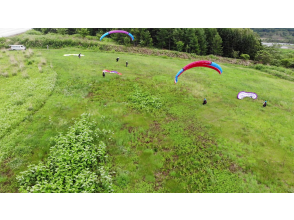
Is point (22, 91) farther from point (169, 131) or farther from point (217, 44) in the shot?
point (217, 44)

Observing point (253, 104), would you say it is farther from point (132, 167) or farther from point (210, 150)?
point (132, 167)

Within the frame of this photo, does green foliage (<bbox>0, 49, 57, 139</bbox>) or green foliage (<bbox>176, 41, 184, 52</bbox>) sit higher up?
green foliage (<bbox>176, 41, 184, 52</bbox>)

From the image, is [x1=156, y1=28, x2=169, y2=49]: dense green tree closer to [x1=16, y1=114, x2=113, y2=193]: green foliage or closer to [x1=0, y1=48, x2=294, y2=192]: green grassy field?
[x1=0, y1=48, x2=294, y2=192]: green grassy field

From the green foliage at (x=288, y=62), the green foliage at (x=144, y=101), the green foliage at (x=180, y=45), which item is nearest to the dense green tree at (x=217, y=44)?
the green foliage at (x=180, y=45)

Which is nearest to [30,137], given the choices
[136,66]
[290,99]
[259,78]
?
[136,66]

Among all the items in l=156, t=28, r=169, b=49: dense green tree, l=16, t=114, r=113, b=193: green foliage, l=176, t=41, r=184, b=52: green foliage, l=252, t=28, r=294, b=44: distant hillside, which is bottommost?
l=16, t=114, r=113, b=193: green foliage

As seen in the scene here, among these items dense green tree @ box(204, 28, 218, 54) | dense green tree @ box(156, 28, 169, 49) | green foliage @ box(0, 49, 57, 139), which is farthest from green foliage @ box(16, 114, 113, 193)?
dense green tree @ box(204, 28, 218, 54)
